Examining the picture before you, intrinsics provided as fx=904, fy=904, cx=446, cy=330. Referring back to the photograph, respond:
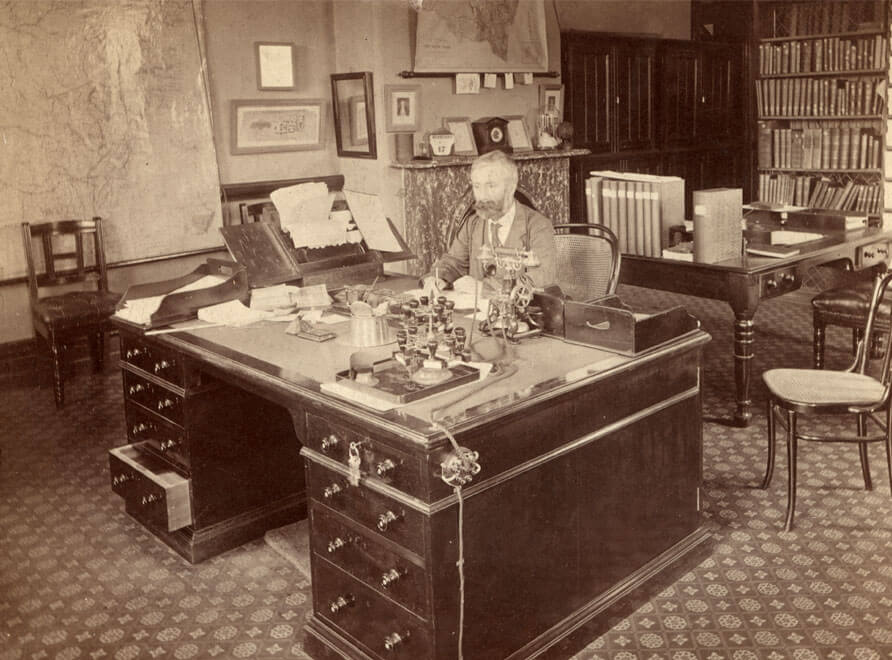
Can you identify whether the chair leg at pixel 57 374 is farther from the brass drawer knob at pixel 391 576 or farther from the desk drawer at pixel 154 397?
the brass drawer knob at pixel 391 576

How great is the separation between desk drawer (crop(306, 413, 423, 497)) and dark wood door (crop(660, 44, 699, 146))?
6.67 m

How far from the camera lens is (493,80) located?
704cm

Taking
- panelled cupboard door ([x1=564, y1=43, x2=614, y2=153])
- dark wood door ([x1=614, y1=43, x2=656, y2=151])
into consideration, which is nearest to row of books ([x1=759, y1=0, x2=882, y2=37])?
dark wood door ([x1=614, y1=43, x2=656, y2=151])

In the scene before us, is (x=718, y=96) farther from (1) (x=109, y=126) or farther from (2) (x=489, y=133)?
(1) (x=109, y=126)

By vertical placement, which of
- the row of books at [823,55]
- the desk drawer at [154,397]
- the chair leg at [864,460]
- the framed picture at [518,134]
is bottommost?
the chair leg at [864,460]

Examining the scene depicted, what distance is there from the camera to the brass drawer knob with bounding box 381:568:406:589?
7.29 ft

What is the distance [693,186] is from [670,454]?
20.8 feet

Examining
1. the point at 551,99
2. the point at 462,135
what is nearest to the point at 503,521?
the point at 462,135

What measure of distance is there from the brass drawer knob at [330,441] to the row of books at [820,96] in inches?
239

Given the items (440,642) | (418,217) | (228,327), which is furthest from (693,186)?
(440,642)

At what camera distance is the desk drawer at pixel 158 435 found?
10.3ft

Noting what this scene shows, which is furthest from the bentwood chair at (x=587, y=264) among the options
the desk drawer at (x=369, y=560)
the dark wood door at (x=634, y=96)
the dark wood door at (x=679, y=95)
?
the dark wood door at (x=679, y=95)

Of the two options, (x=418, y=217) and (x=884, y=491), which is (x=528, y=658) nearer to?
(x=884, y=491)

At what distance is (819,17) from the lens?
7449 mm
